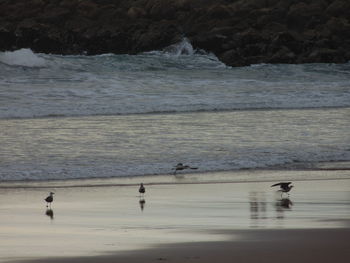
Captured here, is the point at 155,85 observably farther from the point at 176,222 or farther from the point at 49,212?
the point at 176,222

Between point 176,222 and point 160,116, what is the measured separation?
452 inches

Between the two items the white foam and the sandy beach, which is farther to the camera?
the white foam

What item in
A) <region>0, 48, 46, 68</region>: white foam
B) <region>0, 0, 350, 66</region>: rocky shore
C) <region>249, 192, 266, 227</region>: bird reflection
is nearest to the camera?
<region>249, 192, 266, 227</region>: bird reflection

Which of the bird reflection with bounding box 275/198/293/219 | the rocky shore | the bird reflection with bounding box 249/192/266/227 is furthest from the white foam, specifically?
the bird reflection with bounding box 275/198/293/219

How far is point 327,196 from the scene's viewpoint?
12.1m

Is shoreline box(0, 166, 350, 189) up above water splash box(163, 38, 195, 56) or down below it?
below

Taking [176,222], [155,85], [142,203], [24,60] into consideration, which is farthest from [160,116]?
[24,60]

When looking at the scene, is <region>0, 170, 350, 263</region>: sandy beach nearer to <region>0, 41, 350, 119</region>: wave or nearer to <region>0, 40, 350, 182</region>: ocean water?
<region>0, 40, 350, 182</region>: ocean water

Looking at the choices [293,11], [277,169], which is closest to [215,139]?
[277,169]

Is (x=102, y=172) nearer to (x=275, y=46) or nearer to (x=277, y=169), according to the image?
(x=277, y=169)

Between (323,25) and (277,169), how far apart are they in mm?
30761

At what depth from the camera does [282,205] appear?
11586 mm

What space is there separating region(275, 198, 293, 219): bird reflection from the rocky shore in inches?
993

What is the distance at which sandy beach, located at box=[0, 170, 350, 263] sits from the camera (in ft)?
27.9
